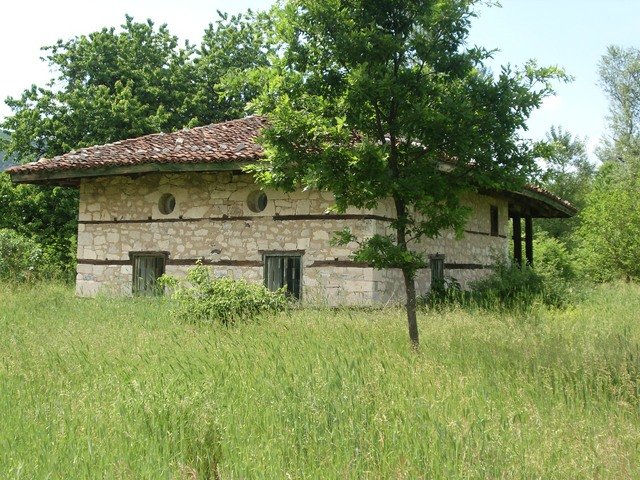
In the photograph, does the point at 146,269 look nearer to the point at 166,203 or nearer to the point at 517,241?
the point at 166,203

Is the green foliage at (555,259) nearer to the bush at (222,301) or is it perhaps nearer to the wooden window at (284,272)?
the wooden window at (284,272)

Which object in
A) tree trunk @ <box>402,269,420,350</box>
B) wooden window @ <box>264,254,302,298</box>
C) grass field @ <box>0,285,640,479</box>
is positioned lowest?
grass field @ <box>0,285,640,479</box>

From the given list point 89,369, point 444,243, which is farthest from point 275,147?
point 444,243

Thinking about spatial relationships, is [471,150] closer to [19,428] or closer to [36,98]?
[19,428]

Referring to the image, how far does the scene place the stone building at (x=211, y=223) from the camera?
13.3 meters

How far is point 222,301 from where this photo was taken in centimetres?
1137

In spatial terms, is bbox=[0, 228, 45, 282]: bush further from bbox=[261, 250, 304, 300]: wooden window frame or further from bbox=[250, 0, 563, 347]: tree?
bbox=[250, 0, 563, 347]: tree

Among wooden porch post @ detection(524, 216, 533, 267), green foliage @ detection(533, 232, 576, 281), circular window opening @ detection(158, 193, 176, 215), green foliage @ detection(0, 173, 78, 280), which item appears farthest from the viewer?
green foliage @ detection(0, 173, 78, 280)

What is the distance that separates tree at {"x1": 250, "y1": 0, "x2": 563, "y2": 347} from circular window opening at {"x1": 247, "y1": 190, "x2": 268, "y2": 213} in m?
5.42

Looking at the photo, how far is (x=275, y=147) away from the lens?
8445 mm

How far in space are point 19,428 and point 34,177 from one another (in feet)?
37.9

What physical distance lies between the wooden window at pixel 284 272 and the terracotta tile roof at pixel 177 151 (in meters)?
2.09

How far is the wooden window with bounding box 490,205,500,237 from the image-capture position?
19.1 m

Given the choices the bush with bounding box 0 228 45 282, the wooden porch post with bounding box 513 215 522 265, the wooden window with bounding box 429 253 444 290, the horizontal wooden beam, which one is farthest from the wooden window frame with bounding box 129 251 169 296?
the wooden porch post with bounding box 513 215 522 265
